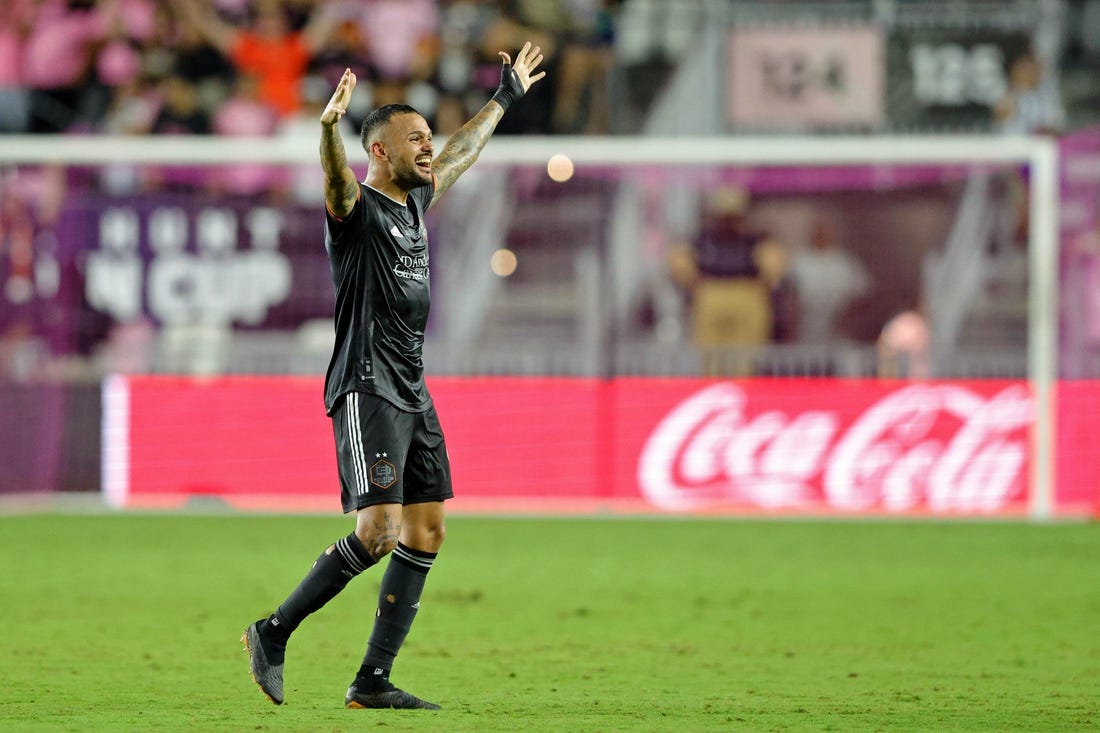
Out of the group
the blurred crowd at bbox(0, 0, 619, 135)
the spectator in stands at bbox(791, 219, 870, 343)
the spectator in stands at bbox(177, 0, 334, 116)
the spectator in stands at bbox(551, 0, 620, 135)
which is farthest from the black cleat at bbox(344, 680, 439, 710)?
the spectator in stands at bbox(177, 0, 334, 116)

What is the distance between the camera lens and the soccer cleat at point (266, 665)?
5.91 metres

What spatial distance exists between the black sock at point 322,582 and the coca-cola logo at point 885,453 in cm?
838

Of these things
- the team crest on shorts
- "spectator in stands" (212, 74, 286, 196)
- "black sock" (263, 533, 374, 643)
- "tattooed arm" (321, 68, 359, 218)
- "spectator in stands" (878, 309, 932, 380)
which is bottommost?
"black sock" (263, 533, 374, 643)

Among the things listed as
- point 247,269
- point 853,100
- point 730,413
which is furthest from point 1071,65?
point 247,269

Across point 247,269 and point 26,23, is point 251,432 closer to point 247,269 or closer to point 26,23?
point 247,269

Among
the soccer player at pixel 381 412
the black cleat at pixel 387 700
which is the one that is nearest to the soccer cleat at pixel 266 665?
the soccer player at pixel 381 412

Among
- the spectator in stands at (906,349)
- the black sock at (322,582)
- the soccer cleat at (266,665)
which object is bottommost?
the soccer cleat at (266,665)

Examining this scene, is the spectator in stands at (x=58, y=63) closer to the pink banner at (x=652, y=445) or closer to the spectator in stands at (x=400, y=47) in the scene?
the spectator in stands at (x=400, y=47)

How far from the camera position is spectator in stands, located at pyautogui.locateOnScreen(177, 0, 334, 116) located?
1658 cm

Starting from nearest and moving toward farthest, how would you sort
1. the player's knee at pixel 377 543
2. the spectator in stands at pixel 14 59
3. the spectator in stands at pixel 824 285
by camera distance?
the player's knee at pixel 377 543 < the spectator in stands at pixel 824 285 < the spectator in stands at pixel 14 59

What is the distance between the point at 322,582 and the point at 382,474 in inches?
15.5

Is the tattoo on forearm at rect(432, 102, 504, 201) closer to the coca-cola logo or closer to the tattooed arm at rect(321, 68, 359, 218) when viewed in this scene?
the tattooed arm at rect(321, 68, 359, 218)

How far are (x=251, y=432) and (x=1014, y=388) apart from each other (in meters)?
5.81

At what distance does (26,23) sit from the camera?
54.0ft
